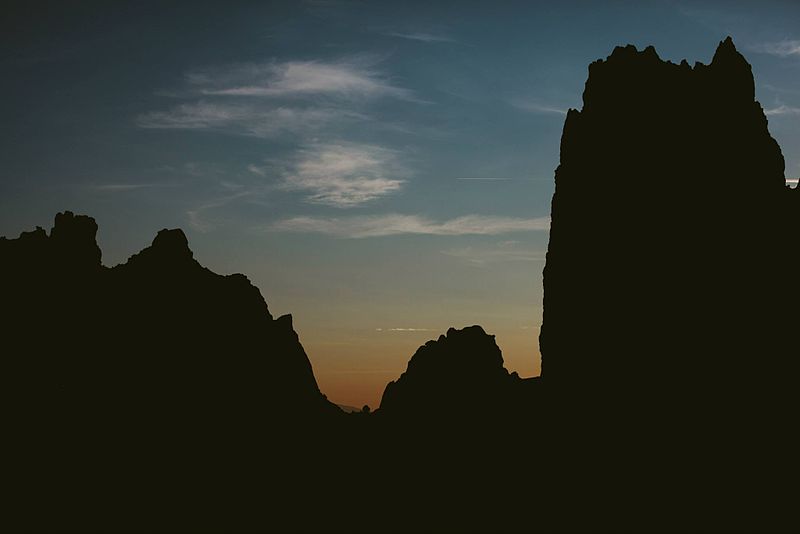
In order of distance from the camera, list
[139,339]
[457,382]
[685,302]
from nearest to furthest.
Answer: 1. [685,302]
2. [457,382]
3. [139,339]

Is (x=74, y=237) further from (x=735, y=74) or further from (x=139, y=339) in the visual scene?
(x=735, y=74)

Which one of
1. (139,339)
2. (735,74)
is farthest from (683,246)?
(139,339)

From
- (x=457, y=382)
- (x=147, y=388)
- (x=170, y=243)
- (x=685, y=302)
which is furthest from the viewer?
(x=170, y=243)

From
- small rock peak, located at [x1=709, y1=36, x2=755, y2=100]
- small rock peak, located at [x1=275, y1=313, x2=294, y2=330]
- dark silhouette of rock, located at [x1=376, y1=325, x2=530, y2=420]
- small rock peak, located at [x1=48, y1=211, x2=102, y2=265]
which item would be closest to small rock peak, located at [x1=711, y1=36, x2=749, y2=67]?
small rock peak, located at [x1=709, y1=36, x2=755, y2=100]

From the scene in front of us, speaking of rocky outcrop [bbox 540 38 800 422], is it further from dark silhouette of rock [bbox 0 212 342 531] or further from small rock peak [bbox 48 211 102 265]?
small rock peak [bbox 48 211 102 265]

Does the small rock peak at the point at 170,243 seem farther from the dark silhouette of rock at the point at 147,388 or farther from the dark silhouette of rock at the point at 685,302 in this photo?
the dark silhouette of rock at the point at 685,302

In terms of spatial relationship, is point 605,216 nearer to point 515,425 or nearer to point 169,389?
point 515,425

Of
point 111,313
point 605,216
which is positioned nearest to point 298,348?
point 111,313

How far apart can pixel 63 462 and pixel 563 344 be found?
70.4 metres

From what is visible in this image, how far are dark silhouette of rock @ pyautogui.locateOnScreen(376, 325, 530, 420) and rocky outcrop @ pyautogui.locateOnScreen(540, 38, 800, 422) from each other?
3272 centimetres

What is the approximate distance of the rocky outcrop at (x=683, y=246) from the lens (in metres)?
63.9

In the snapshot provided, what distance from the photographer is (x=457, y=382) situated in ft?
348

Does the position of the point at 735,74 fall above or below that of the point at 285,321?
above

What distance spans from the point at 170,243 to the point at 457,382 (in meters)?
51.4
